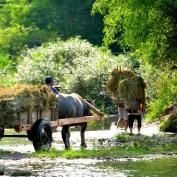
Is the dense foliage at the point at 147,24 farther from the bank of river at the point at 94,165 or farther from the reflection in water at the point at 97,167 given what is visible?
the reflection in water at the point at 97,167

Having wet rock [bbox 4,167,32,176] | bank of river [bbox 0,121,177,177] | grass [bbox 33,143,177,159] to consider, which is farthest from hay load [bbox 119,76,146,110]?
wet rock [bbox 4,167,32,176]

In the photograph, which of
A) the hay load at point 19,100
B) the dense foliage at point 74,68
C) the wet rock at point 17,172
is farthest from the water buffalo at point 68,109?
the dense foliage at point 74,68

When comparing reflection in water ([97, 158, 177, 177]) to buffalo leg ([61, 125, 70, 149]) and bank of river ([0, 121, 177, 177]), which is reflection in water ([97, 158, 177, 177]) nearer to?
bank of river ([0, 121, 177, 177])

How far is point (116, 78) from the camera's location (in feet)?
92.0

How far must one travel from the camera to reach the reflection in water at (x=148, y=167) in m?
15.5

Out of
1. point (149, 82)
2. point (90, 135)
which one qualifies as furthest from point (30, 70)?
point (90, 135)

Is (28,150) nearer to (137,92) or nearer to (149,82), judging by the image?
(137,92)

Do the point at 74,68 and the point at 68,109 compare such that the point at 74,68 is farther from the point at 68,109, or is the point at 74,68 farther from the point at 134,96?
the point at 68,109

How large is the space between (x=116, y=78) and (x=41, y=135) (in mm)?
8637

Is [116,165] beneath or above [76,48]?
beneath

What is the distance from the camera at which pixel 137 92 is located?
83.2 ft

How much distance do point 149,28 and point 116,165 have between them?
869 centimetres

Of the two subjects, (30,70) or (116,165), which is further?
(30,70)

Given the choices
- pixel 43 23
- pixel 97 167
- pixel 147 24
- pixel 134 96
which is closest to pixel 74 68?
pixel 134 96
